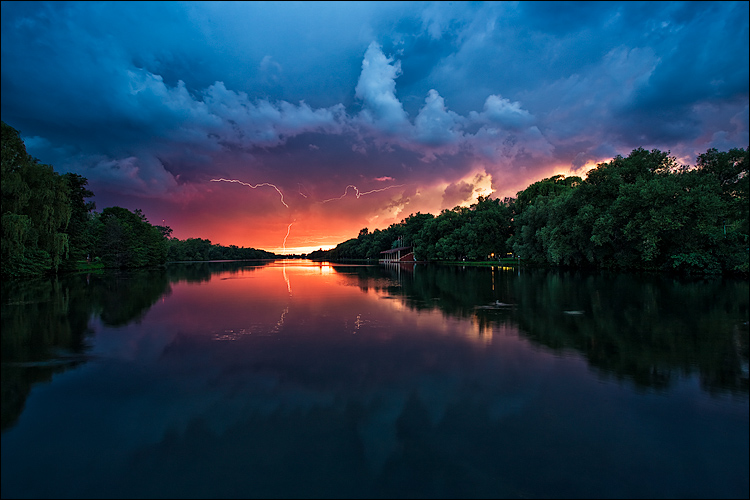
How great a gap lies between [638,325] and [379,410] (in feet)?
34.9

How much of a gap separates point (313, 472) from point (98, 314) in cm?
1561

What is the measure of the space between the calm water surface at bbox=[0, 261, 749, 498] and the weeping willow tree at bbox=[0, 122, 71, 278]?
881 inches

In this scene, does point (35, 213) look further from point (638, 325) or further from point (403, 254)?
point (403, 254)

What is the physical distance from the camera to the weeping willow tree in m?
27.7

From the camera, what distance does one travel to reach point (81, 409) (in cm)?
595

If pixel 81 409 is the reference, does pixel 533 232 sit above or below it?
above

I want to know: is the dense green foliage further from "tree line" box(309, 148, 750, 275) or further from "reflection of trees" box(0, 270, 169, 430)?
"reflection of trees" box(0, 270, 169, 430)

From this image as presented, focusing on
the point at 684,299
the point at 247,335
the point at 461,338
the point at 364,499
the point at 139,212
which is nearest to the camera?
the point at 364,499

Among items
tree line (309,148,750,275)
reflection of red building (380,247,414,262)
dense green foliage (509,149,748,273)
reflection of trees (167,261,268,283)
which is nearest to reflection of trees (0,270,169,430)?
reflection of trees (167,261,268,283)

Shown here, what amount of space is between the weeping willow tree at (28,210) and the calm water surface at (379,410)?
22388mm

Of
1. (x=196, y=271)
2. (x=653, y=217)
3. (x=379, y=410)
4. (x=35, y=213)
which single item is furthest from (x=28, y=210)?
(x=653, y=217)

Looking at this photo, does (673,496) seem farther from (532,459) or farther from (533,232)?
(533,232)

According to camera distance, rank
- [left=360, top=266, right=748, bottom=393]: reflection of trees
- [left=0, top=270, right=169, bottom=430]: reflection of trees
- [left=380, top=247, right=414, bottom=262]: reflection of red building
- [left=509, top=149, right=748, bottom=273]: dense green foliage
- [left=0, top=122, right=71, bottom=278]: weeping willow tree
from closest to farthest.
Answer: [left=0, top=270, right=169, bottom=430]: reflection of trees
[left=360, top=266, right=748, bottom=393]: reflection of trees
[left=0, top=122, right=71, bottom=278]: weeping willow tree
[left=509, top=149, right=748, bottom=273]: dense green foliage
[left=380, top=247, right=414, bottom=262]: reflection of red building

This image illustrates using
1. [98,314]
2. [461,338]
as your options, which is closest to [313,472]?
[461,338]
